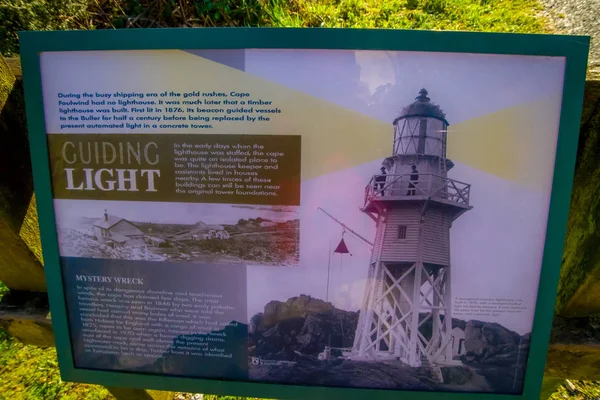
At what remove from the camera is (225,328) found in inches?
54.1

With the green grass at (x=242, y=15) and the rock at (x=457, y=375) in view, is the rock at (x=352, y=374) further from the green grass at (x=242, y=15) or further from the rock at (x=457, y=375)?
the green grass at (x=242, y=15)

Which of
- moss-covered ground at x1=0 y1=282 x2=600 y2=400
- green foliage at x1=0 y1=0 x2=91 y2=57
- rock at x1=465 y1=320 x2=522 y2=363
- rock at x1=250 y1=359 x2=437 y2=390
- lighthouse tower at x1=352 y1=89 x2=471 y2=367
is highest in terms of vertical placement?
green foliage at x1=0 y1=0 x2=91 y2=57

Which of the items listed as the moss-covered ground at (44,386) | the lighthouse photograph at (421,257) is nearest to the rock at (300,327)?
the lighthouse photograph at (421,257)

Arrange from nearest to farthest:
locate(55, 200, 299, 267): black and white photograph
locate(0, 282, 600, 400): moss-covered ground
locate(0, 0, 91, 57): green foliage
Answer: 1. locate(55, 200, 299, 267): black and white photograph
2. locate(0, 282, 600, 400): moss-covered ground
3. locate(0, 0, 91, 57): green foliage

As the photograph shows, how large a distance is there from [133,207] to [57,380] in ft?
6.14

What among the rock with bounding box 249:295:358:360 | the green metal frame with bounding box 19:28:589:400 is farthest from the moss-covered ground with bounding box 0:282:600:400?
the rock with bounding box 249:295:358:360

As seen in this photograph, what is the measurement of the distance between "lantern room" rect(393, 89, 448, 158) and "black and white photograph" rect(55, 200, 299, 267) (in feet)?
1.40

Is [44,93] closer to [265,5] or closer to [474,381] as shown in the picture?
[474,381]

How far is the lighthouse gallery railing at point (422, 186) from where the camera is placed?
1207 millimetres

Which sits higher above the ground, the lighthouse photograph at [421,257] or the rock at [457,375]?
the lighthouse photograph at [421,257]

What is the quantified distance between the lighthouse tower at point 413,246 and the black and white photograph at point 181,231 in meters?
0.31

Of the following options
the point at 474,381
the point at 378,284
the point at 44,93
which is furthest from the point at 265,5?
the point at 474,381

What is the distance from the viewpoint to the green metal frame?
3.64ft

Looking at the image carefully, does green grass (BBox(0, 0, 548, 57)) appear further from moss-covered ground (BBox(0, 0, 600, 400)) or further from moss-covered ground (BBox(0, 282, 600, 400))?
moss-covered ground (BBox(0, 282, 600, 400))
